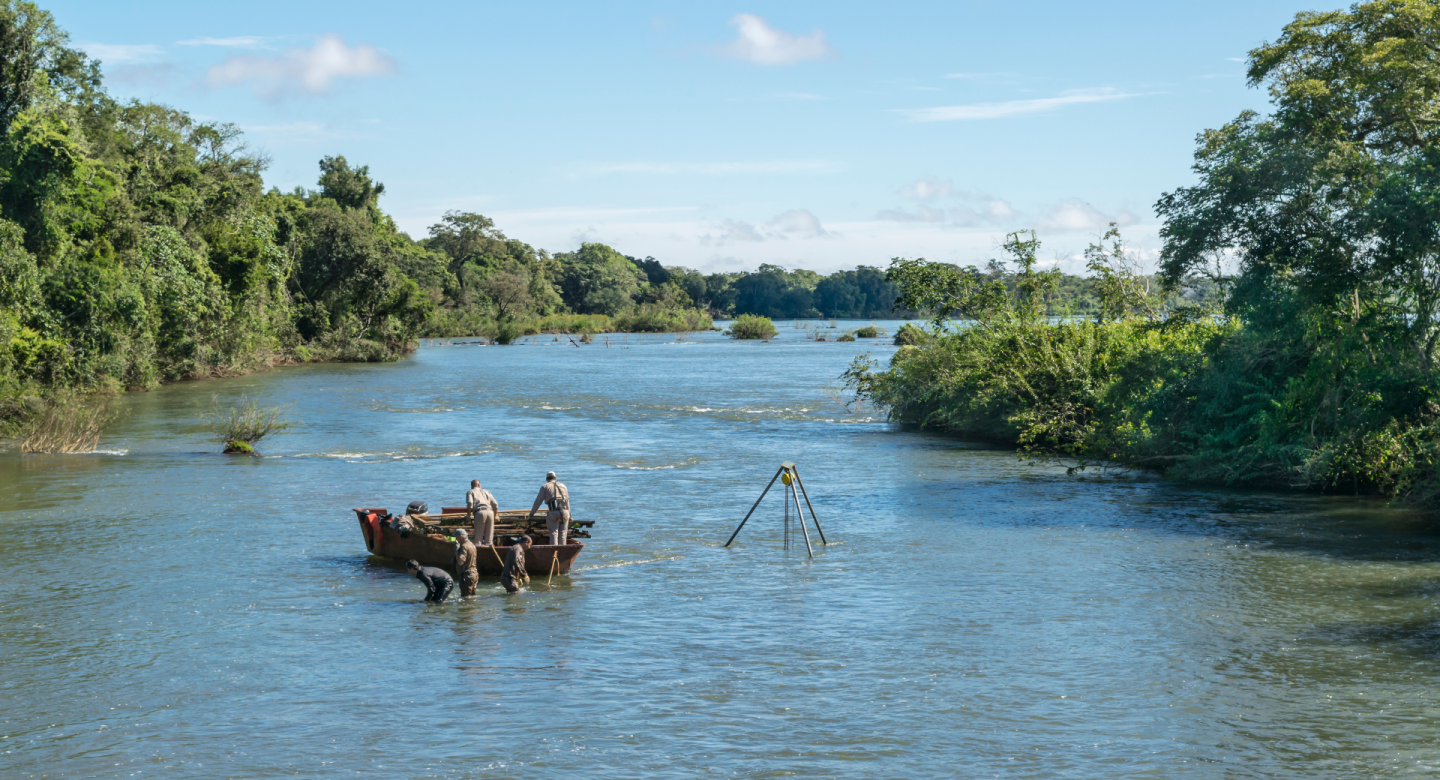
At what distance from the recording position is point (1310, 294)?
27359 millimetres

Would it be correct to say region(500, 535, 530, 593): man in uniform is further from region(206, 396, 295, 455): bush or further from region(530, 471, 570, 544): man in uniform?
region(206, 396, 295, 455): bush

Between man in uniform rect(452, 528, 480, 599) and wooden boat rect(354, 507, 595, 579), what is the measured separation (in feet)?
1.14

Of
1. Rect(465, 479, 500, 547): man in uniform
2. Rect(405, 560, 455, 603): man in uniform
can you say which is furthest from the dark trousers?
Rect(465, 479, 500, 547): man in uniform

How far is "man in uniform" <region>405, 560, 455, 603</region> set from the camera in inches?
801

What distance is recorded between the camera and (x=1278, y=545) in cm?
2500

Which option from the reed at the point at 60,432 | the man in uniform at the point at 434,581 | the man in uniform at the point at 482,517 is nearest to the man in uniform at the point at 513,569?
the man in uniform at the point at 434,581

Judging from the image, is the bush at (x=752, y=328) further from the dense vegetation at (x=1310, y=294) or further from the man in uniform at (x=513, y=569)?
the man in uniform at (x=513, y=569)

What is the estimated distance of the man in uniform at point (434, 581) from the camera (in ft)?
66.7

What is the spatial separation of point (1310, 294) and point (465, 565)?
1960 cm

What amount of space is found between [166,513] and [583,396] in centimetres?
3777

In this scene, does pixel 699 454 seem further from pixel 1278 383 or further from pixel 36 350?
pixel 36 350

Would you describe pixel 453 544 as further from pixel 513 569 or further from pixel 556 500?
pixel 556 500

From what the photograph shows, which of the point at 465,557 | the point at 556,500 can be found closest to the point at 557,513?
the point at 556,500

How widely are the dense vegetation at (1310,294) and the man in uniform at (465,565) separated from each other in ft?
62.5
